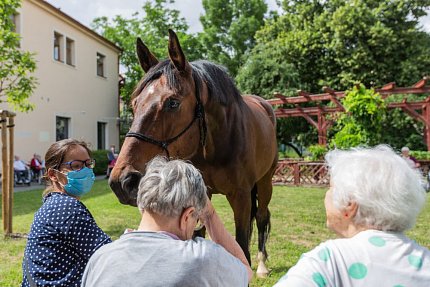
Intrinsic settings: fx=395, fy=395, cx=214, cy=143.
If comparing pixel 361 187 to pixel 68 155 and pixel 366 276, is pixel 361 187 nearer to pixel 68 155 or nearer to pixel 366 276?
pixel 366 276

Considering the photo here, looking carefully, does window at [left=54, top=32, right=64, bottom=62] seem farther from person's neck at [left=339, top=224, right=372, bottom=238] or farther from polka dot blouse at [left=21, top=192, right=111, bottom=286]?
person's neck at [left=339, top=224, right=372, bottom=238]

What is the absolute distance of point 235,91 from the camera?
146 inches

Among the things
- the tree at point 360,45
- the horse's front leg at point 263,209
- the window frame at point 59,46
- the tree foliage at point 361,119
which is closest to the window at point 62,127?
the window frame at point 59,46

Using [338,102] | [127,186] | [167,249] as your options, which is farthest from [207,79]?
[338,102]

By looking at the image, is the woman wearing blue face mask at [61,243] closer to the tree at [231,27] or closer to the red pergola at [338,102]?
the red pergola at [338,102]

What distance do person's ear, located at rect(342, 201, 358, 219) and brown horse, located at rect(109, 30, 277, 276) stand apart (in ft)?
4.64

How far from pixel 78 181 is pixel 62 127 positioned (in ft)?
64.1

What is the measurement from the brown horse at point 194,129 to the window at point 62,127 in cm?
1784

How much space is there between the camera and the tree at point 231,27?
103ft

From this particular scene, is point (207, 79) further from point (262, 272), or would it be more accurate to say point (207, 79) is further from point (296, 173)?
point (296, 173)

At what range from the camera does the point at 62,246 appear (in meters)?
1.99

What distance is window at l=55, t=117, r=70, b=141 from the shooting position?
20.0 meters

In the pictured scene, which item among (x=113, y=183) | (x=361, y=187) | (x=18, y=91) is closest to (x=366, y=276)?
(x=361, y=187)

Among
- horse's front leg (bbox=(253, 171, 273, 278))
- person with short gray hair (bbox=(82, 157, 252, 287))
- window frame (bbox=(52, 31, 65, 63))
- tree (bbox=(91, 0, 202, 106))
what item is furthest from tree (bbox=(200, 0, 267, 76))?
person with short gray hair (bbox=(82, 157, 252, 287))
